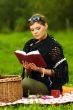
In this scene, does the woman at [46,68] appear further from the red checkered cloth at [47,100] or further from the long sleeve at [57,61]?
the red checkered cloth at [47,100]

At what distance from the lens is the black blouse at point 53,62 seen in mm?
9039

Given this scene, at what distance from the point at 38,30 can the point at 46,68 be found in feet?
1.88

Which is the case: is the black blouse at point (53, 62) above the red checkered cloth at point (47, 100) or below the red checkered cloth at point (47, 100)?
above

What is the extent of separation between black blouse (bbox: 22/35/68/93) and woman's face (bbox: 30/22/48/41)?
0.14m

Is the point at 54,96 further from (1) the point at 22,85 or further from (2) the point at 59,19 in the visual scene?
(2) the point at 59,19

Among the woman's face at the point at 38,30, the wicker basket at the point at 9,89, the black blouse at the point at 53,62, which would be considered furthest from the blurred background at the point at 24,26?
the wicker basket at the point at 9,89

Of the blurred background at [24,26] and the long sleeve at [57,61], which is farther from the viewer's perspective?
the blurred background at [24,26]

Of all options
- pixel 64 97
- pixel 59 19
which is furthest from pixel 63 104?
pixel 59 19

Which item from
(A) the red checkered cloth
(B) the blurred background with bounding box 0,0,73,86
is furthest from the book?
(B) the blurred background with bounding box 0,0,73,86

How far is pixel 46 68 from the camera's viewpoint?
911 centimetres

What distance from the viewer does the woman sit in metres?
9.02

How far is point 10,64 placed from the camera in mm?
16969

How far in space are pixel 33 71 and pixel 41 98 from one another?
63cm

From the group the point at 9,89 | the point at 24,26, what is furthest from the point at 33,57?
the point at 24,26
